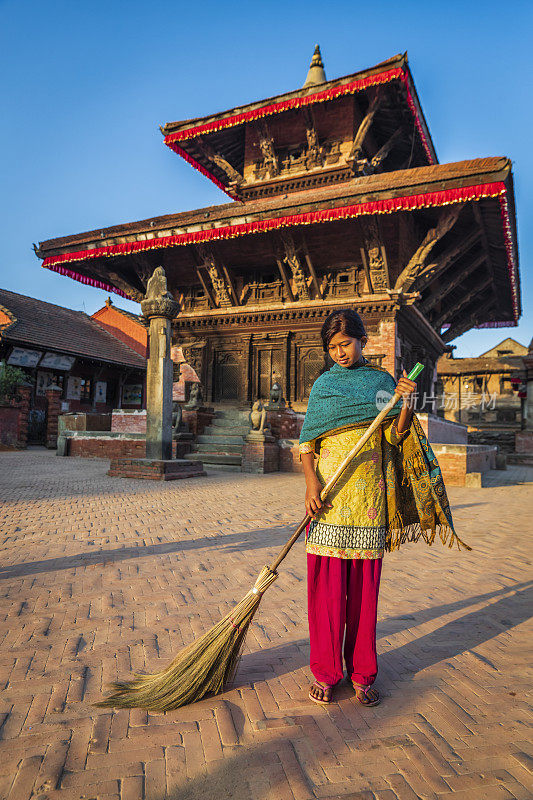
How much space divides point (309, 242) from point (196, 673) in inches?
564

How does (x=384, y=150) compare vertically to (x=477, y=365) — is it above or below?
above

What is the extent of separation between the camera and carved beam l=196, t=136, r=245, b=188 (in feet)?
55.8

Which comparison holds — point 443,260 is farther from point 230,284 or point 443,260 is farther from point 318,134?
point 230,284

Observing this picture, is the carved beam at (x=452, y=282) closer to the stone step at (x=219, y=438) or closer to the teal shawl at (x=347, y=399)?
the stone step at (x=219, y=438)

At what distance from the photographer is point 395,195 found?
11.6 m

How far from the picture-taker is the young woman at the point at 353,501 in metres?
2.16

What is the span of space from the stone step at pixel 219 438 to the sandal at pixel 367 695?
36.0 ft

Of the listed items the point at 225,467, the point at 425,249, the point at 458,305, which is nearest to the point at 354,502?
the point at 225,467

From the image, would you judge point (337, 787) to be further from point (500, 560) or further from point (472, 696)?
point (500, 560)

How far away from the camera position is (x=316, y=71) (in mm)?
17453

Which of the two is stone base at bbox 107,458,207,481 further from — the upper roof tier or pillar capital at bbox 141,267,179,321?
the upper roof tier

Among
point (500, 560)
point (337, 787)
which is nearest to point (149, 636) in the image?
point (337, 787)

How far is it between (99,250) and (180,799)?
54.0ft

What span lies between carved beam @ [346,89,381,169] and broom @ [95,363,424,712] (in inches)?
587
